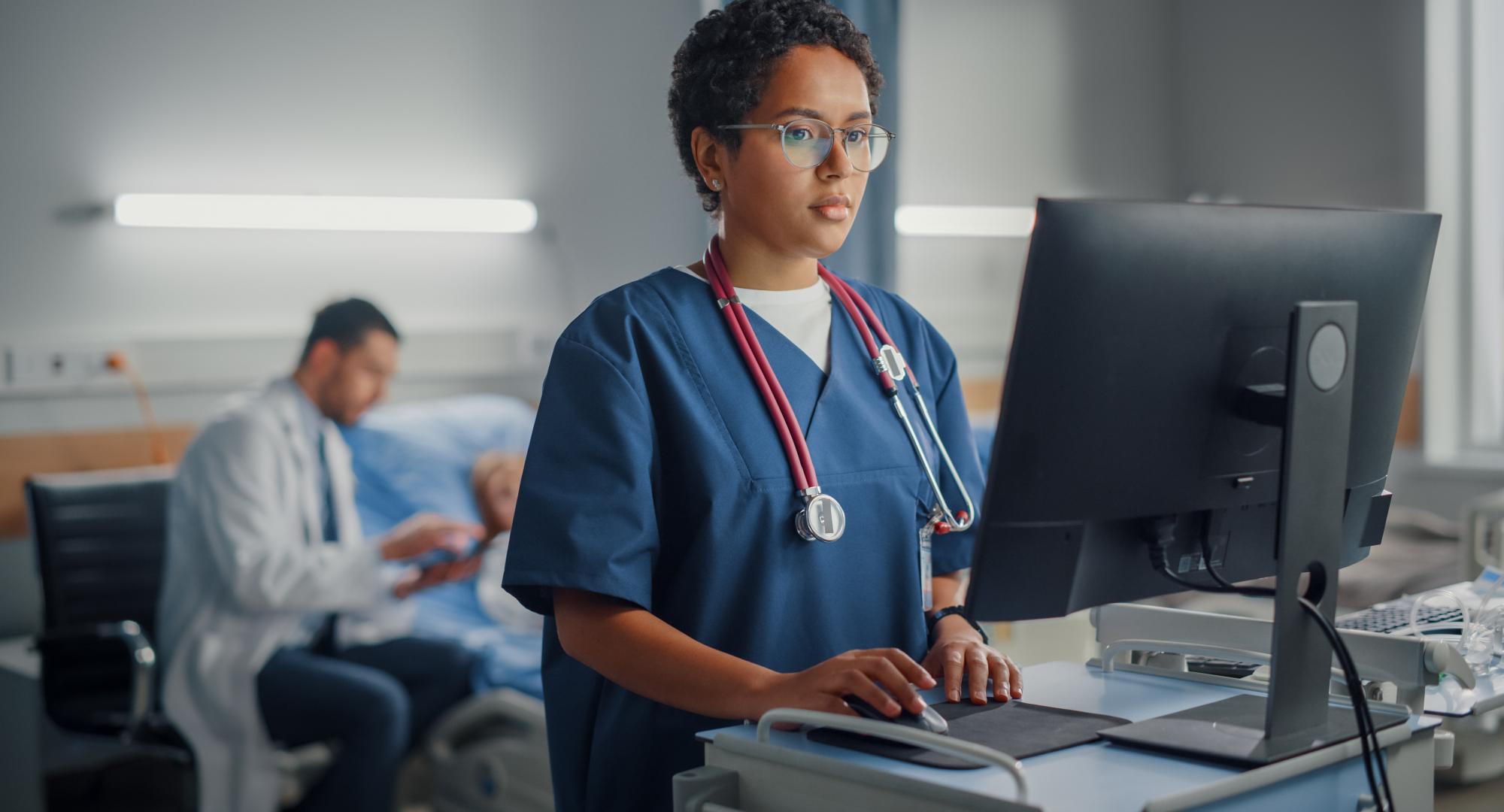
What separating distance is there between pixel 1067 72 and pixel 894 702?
3990 mm

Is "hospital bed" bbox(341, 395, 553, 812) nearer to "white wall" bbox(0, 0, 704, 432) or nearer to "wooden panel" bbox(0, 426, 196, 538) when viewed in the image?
"white wall" bbox(0, 0, 704, 432)

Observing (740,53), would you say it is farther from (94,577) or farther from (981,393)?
(981,393)

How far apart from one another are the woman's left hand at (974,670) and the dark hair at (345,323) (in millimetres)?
2158

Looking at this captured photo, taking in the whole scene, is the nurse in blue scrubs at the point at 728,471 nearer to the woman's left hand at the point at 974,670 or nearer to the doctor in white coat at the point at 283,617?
the woman's left hand at the point at 974,670

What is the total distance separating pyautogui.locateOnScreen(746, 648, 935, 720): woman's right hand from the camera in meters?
1.02

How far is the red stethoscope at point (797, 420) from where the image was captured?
1258 millimetres

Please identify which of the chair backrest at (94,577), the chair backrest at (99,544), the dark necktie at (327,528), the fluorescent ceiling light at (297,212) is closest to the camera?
the chair backrest at (94,577)

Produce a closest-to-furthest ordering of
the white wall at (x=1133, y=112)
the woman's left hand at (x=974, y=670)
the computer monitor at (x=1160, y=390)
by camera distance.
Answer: the computer monitor at (x=1160, y=390), the woman's left hand at (x=974, y=670), the white wall at (x=1133, y=112)

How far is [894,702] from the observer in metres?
1.02

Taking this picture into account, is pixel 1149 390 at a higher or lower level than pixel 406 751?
higher

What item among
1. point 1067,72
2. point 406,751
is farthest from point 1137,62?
point 406,751

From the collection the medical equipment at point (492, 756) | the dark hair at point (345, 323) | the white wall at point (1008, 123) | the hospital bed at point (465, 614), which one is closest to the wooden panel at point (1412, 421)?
the white wall at point (1008, 123)

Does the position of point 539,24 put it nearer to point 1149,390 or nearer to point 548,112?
point 548,112

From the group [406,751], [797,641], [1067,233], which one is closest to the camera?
[1067,233]
